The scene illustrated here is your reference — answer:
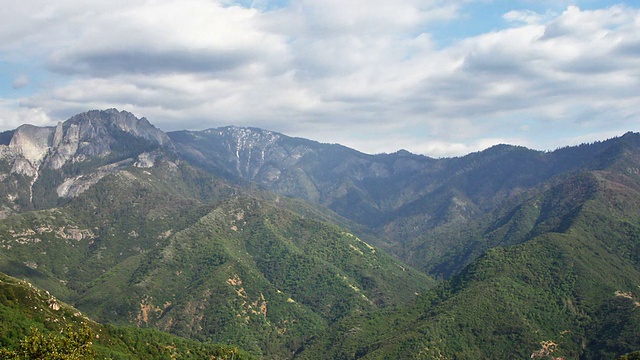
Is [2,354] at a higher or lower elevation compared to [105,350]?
higher

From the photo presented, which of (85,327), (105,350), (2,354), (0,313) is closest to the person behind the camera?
(2,354)

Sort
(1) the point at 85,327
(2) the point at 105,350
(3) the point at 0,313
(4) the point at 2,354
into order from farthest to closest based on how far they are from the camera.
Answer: (2) the point at 105,350 < (3) the point at 0,313 < (1) the point at 85,327 < (4) the point at 2,354

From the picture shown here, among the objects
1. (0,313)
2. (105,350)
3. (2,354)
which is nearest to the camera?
(2,354)

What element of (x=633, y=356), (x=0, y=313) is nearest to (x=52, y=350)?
(x=0, y=313)

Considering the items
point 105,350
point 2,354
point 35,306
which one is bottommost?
point 105,350

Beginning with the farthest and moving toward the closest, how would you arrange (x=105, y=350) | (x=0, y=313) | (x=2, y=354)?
(x=105, y=350)
(x=0, y=313)
(x=2, y=354)

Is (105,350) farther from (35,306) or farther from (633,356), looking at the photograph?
(633,356)

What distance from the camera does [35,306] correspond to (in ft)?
628

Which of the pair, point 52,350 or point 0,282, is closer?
point 52,350

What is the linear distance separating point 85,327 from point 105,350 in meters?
106

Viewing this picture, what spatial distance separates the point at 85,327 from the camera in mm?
96750

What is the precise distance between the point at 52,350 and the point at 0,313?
337 feet

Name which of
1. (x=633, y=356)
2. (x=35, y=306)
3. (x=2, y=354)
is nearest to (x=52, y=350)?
(x=2, y=354)

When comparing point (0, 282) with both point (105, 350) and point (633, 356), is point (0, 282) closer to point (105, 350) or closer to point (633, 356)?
point (105, 350)
